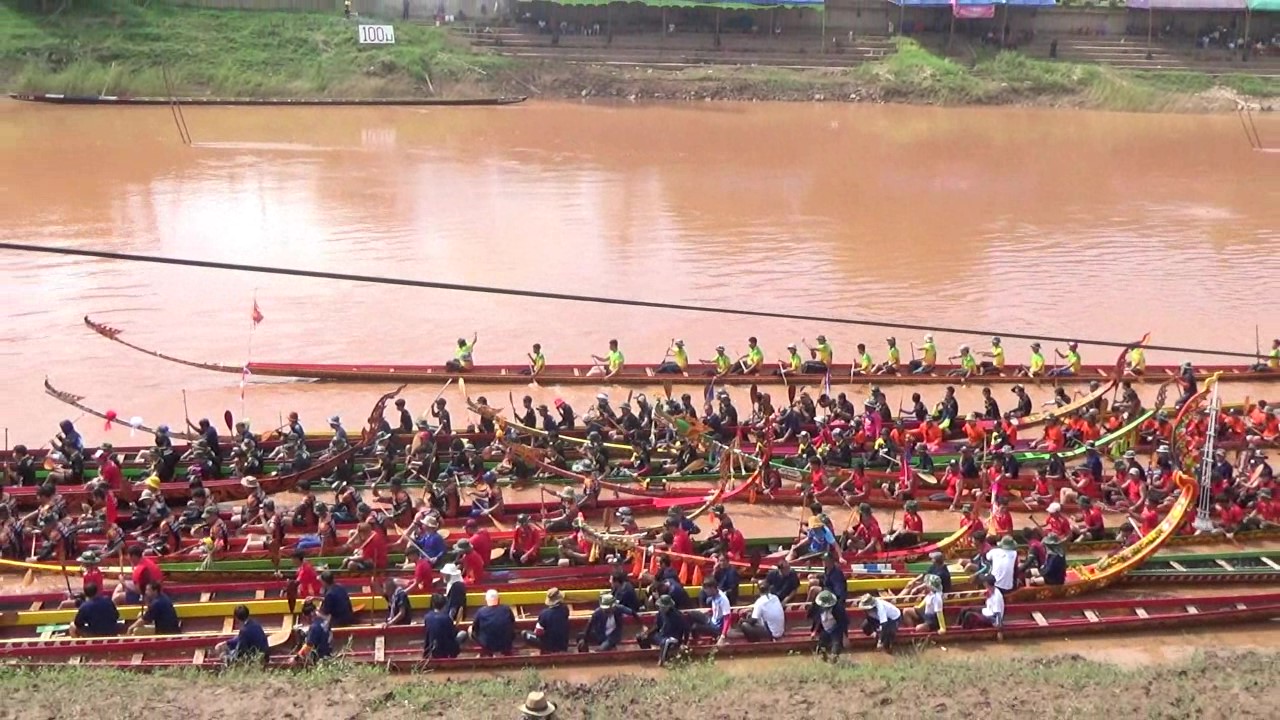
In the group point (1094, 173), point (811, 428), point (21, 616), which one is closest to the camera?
point (21, 616)

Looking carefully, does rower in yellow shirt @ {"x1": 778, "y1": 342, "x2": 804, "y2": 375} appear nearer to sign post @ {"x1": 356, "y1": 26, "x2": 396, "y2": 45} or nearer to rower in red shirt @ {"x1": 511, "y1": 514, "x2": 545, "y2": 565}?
rower in red shirt @ {"x1": 511, "y1": 514, "x2": 545, "y2": 565}

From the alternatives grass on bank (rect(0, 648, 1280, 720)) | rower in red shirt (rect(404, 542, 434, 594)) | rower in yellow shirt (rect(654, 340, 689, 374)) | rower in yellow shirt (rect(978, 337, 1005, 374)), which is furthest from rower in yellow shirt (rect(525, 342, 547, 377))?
grass on bank (rect(0, 648, 1280, 720))

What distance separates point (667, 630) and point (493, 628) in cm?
150

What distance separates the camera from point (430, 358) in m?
20.2

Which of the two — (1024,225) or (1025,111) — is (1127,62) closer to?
(1025,111)

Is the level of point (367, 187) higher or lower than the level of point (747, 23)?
lower

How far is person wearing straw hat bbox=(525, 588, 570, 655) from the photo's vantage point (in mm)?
10406

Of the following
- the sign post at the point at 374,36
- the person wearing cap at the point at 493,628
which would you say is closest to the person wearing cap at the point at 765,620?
the person wearing cap at the point at 493,628

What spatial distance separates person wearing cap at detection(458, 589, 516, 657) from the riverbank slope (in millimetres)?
38648

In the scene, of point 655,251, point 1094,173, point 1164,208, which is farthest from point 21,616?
point 1094,173

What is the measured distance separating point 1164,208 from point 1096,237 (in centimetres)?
495

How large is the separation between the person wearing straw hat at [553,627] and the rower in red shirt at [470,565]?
1.13m

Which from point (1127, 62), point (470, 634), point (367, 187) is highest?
point (1127, 62)

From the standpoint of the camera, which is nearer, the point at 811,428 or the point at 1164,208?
the point at 811,428
